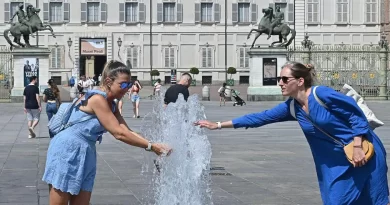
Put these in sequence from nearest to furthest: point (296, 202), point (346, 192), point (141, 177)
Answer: point (346, 192)
point (296, 202)
point (141, 177)

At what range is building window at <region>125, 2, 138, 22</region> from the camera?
239 feet

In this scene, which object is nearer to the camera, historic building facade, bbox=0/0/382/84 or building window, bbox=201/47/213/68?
historic building facade, bbox=0/0/382/84

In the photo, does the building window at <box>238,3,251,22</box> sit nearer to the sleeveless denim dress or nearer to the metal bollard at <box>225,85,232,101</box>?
the metal bollard at <box>225,85,232,101</box>

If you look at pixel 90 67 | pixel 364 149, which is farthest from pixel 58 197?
pixel 90 67

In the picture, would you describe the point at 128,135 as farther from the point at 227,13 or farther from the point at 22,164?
the point at 227,13

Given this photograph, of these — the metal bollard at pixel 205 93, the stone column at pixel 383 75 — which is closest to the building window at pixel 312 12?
the metal bollard at pixel 205 93

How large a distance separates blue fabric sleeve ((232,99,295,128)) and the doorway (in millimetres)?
66728

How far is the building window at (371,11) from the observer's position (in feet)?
239

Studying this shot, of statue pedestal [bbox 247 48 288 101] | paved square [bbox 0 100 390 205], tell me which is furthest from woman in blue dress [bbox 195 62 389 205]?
statue pedestal [bbox 247 48 288 101]

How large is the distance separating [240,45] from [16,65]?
109 ft

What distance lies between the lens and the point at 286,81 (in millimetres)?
7176

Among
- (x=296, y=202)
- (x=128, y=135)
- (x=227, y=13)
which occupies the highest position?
(x=227, y=13)

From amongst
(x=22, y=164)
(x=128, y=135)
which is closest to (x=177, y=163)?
(x=128, y=135)

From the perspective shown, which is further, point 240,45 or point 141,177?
point 240,45
